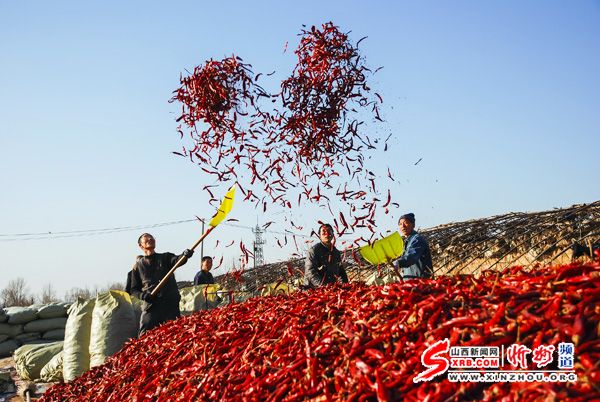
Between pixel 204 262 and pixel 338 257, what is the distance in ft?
9.55

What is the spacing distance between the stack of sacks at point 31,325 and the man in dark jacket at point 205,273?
7237mm

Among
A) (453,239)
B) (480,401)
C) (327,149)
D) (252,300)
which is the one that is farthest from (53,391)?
(453,239)

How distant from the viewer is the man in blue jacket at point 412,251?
203 inches

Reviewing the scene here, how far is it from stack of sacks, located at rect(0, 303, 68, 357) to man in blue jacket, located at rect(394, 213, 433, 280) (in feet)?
36.4

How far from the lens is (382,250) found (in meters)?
3.98

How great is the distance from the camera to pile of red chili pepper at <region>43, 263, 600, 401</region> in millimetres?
1674

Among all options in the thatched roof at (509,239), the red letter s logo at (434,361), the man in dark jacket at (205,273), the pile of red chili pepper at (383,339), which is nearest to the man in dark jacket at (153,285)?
the man in dark jacket at (205,273)

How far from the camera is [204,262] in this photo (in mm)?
7828

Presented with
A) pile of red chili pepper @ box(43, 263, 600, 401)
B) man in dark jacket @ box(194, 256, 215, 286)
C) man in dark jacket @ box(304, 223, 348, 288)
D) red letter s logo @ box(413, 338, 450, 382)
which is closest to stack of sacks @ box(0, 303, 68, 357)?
man in dark jacket @ box(194, 256, 215, 286)

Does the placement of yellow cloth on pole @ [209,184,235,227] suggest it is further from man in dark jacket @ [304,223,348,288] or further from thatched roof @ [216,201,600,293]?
thatched roof @ [216,201,600,293]

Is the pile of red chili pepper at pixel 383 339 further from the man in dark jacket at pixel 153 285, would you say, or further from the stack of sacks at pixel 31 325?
the stack of sacks at pixel 31 325

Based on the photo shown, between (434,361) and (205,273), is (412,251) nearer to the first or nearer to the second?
(434,361)

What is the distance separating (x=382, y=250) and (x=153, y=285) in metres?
2.71

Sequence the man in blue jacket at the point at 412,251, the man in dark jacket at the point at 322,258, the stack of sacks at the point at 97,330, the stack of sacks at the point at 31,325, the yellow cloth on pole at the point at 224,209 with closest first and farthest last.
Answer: the yellow cloth on pole at the point at 224,209 → the man in blue jacket at the point at 412,251 → the man in dark jacket at the point at 322,258 → the stack of sacks at the point at 97,330 → the stack of sacks at the point at 31,325
